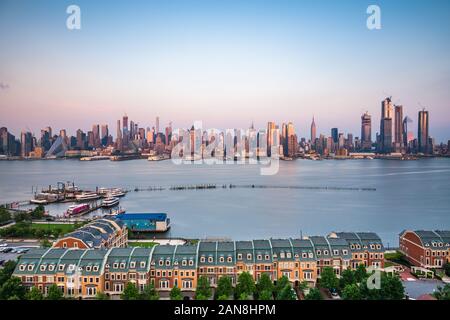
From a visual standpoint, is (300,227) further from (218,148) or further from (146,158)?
(146,158)

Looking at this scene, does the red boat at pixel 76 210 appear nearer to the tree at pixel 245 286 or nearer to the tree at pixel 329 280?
the tree at pixel 245 286

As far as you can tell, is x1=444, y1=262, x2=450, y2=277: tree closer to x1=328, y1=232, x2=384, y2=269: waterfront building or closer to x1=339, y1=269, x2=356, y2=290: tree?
x1=328, y1=232, x2=384, y2=269: waterfront building

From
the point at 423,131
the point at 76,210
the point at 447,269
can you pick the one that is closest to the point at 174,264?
the point at 447,269

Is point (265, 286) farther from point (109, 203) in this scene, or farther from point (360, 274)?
point (109, 203)

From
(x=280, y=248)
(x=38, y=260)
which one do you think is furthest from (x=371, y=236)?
(x=38, y=260)

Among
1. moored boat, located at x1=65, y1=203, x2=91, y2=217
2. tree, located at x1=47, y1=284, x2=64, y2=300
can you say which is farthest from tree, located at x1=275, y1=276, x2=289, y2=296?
moored boat, located at x1=65, y1=203, x2=91, y2=217

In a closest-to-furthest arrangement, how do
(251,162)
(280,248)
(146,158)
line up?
1. (280,248)
2. (251,162)
3. (146,158)
